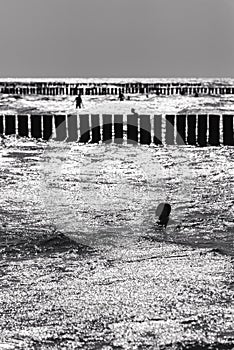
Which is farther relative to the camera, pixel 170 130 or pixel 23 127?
pixel 170 130

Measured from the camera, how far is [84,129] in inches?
1283

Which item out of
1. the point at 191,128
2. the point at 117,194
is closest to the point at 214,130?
the point at 191,128

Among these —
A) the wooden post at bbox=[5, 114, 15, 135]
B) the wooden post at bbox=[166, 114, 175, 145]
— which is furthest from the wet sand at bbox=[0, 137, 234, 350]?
the wooden post at bbox=[5, 114, 15, 135]

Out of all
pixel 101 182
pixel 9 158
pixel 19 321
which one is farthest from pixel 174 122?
pixel 19 321

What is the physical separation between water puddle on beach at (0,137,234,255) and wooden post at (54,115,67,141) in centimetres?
511

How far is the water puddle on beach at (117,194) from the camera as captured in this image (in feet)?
39.0

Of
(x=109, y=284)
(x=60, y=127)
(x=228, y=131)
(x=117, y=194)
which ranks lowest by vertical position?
(x=60, y=127)

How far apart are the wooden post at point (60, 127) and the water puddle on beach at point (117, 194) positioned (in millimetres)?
5110

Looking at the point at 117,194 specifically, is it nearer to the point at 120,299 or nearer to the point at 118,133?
the point at 120,299

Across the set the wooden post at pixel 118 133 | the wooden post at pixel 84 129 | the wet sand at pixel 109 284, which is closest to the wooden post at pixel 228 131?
the wooden post at pixel 118 133

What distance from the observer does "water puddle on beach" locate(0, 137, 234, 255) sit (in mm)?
11883

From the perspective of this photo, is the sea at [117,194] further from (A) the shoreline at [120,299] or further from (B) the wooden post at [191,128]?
(B) the wooden post at [191,128]

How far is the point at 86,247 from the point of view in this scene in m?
10.8

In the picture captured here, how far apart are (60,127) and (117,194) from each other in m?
16.2
